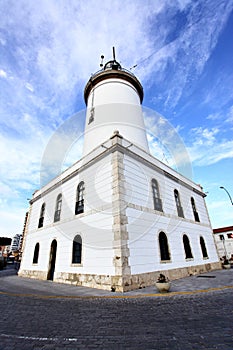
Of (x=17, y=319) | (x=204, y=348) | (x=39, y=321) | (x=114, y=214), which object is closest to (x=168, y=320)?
(x=204, y=348)

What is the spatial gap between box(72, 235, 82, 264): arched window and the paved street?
3636 mm

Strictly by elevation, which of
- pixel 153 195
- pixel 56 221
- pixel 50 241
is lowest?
pixel 50 241

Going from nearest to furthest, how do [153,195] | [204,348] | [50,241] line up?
[204,348] → [153,195] → [50,241]

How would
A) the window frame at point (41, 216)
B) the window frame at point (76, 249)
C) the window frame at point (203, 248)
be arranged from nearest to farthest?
1. the window frame at point (76, 249)
2. the window frame at point (203, 248)
3. the window frame at point (41, 216)

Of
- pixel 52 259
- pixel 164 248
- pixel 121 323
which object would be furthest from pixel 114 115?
pixel 121 323

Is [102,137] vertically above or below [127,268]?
above

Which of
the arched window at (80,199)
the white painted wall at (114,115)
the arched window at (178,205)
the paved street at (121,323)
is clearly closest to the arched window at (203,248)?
the arched window at (178,205)

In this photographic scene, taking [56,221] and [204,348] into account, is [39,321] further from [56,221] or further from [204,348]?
[56,221]

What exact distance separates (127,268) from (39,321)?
404cm

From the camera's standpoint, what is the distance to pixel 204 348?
2.81m

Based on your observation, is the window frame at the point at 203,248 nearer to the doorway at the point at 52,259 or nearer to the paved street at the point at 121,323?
the paved street at the point at 121,323

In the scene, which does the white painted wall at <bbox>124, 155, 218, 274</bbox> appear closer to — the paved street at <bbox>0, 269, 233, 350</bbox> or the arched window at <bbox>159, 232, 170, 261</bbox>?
the arched window at <bbox>159, 232, 170, 261</bbox>

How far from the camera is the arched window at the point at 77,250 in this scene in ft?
32.4

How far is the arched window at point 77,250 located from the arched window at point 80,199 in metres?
1.53
